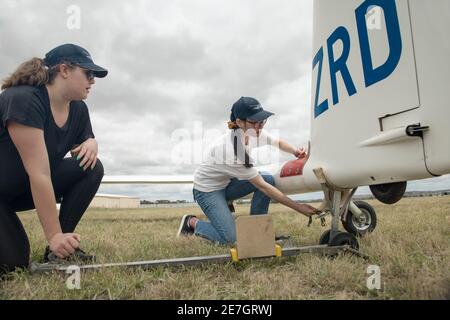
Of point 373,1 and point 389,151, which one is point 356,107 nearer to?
point 389,151

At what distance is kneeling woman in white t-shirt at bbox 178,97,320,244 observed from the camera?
343 centimetres

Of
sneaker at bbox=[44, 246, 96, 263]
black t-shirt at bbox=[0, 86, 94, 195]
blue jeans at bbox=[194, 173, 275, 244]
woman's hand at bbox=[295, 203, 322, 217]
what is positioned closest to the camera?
black t-shirt at bbox=[0, 86, 94, 195]

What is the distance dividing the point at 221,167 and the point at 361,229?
1930mm

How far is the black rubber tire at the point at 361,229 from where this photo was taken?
402 cm

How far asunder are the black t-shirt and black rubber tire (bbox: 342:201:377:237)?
3.06 meters

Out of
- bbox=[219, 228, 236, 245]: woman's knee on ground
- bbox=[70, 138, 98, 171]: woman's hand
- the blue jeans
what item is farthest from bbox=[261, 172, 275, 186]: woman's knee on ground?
bbox=[70, 138, 98, 171]: woman's hand

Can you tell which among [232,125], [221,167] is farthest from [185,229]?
[232,125]

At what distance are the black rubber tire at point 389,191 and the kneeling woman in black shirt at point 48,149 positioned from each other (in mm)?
2287

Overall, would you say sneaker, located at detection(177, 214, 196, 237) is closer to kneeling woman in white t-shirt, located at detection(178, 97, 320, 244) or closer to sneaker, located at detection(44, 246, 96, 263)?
kneeling woman in white t-shirt, located at detection(178, 97, 320, 244)

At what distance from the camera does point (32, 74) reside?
2.35m

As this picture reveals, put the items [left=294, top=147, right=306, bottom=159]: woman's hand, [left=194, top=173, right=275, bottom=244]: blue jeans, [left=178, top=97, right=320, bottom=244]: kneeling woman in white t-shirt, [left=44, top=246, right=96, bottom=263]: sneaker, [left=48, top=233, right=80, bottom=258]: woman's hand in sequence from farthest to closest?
[left=294, top=147, right=306, bottom=159]: woman's hand → [left=194, top=173, right=275, bottom=244]: blue jeans → [left=178, top=97, right=320, bottom=244]: kneeling woman in white t-shirt → [left=44, top=246, right=96, bottom=263]: sneaker → [left=48, top=233, right=80, bottom=258]: woman's hand

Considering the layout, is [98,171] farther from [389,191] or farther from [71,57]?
[389,191]
